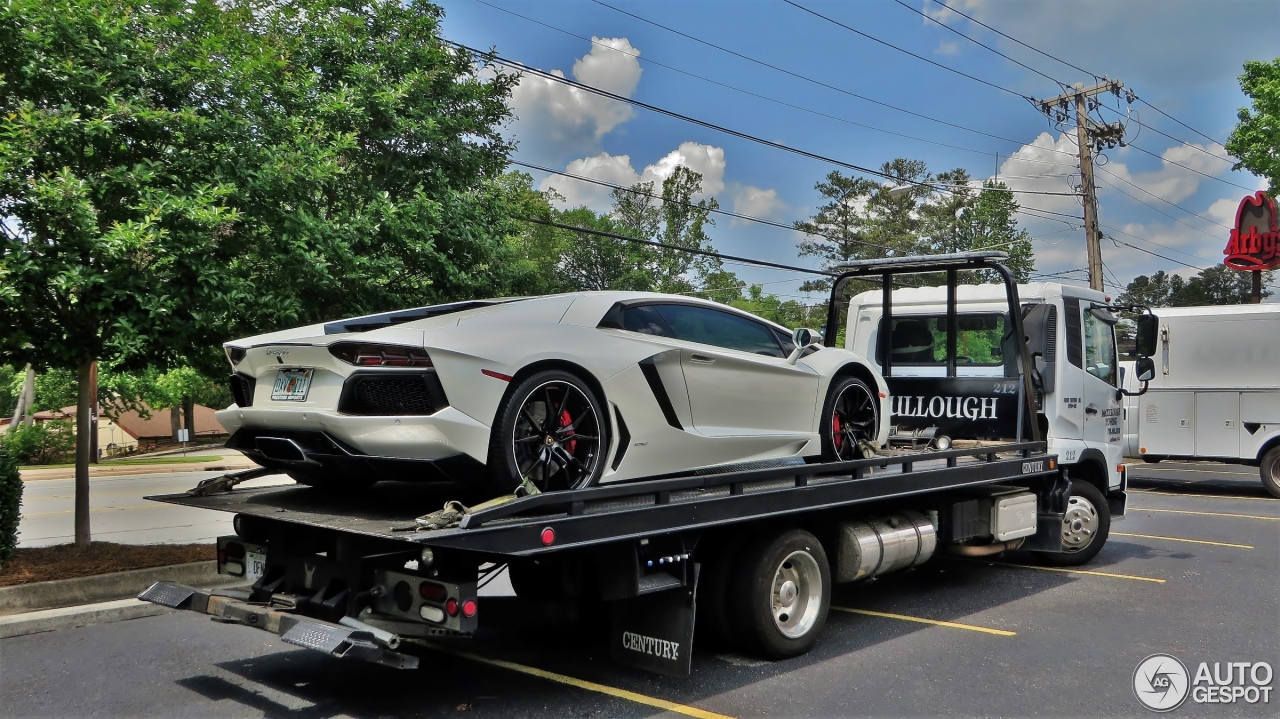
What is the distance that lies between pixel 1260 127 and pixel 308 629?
92.8 ft

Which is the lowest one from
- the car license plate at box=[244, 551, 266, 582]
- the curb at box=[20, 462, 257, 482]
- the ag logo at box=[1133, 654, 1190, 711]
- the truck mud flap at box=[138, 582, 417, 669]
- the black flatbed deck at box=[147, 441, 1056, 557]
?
the curb at box=[20, 462, 257, 482]

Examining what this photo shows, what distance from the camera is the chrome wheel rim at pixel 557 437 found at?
438 cm

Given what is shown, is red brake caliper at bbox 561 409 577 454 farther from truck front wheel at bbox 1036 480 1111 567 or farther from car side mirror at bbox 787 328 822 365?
truck front wheel at bbox 1036 480 1111 567

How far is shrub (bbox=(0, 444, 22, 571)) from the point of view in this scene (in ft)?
22.4

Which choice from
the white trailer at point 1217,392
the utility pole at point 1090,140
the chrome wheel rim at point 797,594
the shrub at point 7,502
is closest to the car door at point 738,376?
the chrome wheel rim at point 797,594

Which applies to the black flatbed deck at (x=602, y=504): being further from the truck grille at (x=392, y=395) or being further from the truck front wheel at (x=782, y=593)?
the truck grille at (x=392, y=395)

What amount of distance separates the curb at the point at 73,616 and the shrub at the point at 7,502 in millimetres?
744

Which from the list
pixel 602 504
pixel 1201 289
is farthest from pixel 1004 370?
pixel 1201 289

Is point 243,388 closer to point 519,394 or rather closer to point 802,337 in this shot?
point 519,394

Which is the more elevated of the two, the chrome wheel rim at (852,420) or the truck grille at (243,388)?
the truck grille at (243,388)

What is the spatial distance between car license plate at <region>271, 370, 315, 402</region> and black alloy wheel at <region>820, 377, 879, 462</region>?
3354 mm

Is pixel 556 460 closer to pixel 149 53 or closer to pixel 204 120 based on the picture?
pixel 204 120

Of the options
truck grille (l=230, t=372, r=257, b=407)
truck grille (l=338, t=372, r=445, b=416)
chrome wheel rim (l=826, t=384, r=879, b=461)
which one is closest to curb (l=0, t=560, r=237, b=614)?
Answer: truck grille (l=230, t=372, r=257, b=407)

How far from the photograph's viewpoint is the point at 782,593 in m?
5.47
